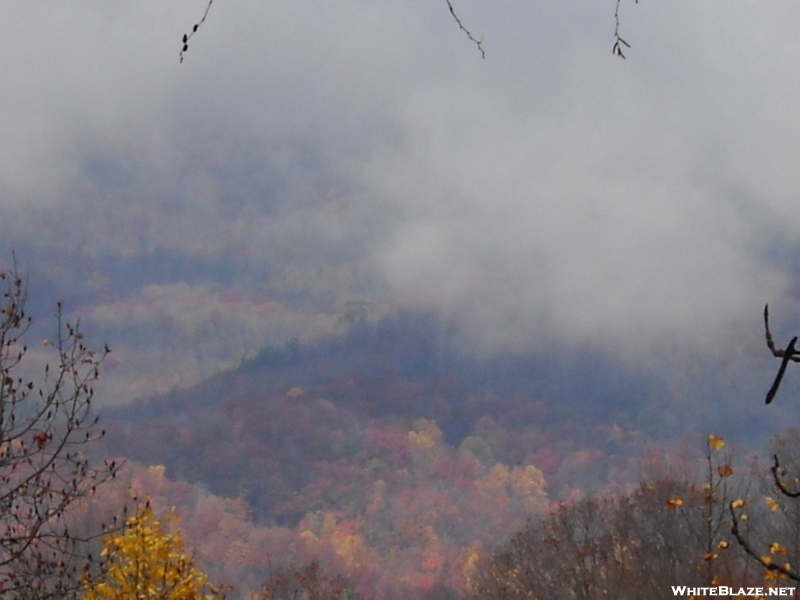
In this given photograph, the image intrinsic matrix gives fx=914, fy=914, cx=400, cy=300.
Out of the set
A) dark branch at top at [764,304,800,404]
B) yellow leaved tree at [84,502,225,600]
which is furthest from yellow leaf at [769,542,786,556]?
dark branch at top at [764,304,800,404]

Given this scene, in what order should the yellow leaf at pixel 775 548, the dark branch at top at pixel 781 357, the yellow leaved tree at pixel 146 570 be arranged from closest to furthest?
1. the dark branch at top at pixel 781 357
2. the yellow leaf at pixel 775 548
3. the yellow leaved tree at pixel 146 570

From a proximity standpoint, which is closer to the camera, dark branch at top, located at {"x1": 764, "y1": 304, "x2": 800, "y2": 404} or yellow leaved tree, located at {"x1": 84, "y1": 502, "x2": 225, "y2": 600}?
dark branch at top, located at {"x1": 764, "y1": 304, "x2": 800, "y2": 404}

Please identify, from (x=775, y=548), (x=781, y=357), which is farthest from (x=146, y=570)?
(x=781, y=357)

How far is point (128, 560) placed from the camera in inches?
499

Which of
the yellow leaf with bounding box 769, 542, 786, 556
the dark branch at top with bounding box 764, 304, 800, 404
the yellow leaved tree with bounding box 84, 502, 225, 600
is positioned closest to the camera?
the dark branch at top with bounding box 764, 304, 800, 404

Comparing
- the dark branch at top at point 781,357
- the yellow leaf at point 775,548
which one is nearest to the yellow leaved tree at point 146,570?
the yellow leaf at point 775,548

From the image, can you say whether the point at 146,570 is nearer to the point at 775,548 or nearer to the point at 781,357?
the point at 775,548

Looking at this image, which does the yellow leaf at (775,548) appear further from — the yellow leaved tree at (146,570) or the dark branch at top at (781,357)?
the dark branch at top at (781,357)

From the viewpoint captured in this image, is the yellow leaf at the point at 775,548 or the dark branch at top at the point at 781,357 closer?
the dark branch at top at the point at 781,357

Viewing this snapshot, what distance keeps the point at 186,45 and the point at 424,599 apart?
97742 mm

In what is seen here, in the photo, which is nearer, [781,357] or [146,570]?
[781,357]

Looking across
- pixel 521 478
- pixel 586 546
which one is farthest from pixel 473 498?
pixel 586 546

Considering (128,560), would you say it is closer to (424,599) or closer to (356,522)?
(424,599)

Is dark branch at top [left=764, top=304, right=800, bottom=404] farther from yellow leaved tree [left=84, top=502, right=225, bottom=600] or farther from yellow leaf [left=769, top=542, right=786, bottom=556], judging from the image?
yellow leaved tree [left=84, top=502, right=225, bottom=600]
